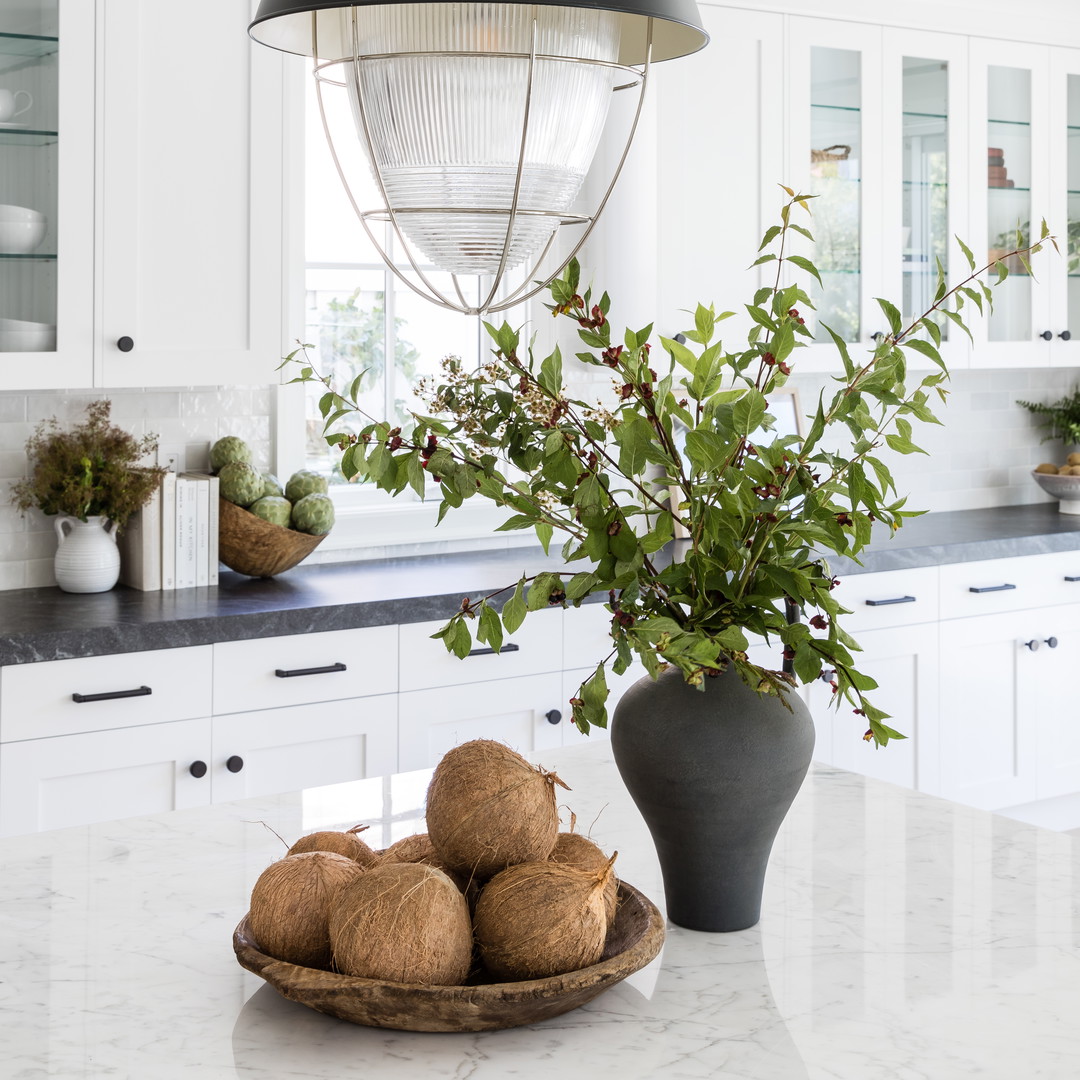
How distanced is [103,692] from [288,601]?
0.45m

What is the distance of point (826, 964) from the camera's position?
1.22m

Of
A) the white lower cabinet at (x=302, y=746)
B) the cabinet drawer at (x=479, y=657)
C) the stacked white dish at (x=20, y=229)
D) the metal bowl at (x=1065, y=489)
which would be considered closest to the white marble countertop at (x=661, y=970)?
the white lower cabinet at (x=302, y=746)

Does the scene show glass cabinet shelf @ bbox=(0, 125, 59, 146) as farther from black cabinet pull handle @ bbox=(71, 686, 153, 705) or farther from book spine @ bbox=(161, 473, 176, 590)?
black cabinet pull handle @ bbox=(71, 686, 153, 705)

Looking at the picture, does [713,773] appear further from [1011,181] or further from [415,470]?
[1011,181]

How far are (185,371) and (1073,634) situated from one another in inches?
105

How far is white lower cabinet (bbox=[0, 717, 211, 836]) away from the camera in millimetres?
2590

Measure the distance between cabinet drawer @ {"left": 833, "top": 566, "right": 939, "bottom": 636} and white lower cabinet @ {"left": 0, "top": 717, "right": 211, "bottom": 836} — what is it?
1.70 meters

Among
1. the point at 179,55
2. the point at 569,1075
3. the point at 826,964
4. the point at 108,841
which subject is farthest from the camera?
the point at 179,55

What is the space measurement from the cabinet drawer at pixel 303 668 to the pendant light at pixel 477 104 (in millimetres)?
1767

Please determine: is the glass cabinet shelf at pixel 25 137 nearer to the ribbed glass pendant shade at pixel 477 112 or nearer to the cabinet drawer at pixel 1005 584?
the ribbed glass pendant shade at pixel 477 112

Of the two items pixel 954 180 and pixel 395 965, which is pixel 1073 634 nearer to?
pixel 954 180

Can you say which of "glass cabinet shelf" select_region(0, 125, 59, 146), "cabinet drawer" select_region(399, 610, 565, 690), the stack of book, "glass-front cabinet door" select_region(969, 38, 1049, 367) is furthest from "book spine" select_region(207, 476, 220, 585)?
"glass-front cabinet door" select_region(969, 38, 1049, 367)

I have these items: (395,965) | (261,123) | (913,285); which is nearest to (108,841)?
(395,965)

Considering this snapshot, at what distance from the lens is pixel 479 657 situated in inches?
120
